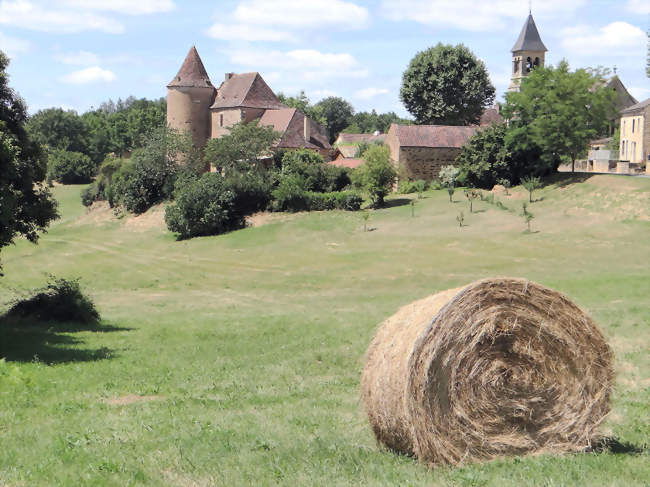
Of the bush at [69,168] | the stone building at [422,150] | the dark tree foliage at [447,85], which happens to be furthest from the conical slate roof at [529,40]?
the bush at [69,168]

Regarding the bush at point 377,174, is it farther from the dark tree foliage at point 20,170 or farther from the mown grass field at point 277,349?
the dark tree foliage at point 20,170

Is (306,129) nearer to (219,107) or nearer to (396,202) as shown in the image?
(219,107)

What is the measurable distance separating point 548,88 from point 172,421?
5415cm

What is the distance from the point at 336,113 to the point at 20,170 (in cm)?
15168

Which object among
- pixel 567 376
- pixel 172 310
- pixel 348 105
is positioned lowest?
pixel 172 310

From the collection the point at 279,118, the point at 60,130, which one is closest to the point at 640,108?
the point at 279,118

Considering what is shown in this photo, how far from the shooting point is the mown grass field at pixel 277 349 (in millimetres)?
8289

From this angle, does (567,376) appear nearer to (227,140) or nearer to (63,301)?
(63,301)

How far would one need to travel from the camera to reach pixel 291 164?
68.7 meters

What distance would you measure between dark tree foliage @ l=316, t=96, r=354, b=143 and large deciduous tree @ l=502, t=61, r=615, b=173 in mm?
109865

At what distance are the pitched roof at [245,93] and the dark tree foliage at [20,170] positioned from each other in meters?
58.2

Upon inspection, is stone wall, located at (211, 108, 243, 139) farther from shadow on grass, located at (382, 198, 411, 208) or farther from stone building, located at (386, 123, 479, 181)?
shadow on grass, located at (382, 198, 411, 208)

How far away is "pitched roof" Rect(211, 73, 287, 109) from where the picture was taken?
265ft

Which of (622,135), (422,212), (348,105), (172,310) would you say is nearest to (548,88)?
(422,212)
